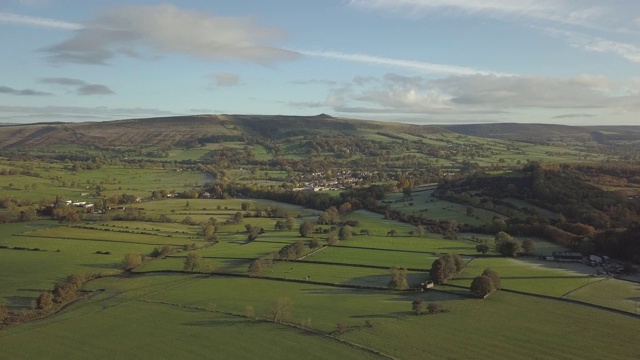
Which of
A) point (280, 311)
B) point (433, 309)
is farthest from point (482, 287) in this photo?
point (280, 311)

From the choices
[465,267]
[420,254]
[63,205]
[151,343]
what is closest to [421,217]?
[420,254]

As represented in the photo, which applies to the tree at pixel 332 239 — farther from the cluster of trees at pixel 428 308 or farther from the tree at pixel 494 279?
the cluster of trees at pixel 428 308

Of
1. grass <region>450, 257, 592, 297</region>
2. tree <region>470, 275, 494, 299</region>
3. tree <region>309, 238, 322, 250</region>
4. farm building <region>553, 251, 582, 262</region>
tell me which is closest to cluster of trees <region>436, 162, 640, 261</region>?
farm building <region>553, 251, 582, 262</region>

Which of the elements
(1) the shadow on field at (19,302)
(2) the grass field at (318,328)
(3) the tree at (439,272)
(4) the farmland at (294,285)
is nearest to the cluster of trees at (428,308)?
(4) the farmland at (294,285)

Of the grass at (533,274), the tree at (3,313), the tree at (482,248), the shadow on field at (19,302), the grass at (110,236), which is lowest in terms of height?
the shadow on field at (19,302)

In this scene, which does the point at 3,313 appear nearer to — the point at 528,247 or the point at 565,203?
the point at 528,247

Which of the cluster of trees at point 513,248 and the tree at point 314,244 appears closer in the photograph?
the cluster of trees at point 513,248
